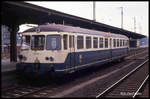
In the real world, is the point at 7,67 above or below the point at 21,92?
above

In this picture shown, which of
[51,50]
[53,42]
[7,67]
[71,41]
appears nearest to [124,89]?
[71,41]

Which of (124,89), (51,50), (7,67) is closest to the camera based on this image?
(124,89)

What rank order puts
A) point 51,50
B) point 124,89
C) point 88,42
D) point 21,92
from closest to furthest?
1. point 21,92
2. point 124,89
3. point 51,50
4. point 88,42

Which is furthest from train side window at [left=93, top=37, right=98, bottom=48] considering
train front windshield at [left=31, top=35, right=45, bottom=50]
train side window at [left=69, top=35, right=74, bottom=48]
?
train front windshield at [left=31, top=35, right=45, bottom=50]

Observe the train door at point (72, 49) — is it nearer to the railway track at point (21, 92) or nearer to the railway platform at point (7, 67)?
the railway track at point (21, 92)

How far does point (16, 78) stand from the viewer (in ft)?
50.8

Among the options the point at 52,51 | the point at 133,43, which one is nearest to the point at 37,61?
the point at 52,51

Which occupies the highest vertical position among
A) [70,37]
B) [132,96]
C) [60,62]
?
[70,37]

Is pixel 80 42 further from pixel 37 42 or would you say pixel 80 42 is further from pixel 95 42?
pixel 95 42

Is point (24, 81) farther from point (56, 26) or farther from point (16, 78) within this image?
point (56, 26)

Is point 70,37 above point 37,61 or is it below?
above

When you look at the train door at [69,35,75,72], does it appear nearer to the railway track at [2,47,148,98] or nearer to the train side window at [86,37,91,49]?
the railway track at [2,47,148,98]

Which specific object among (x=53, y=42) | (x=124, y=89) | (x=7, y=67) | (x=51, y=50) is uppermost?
(x=53, y=42)

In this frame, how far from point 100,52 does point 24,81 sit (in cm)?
659
